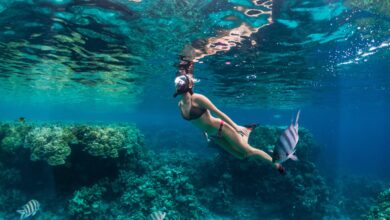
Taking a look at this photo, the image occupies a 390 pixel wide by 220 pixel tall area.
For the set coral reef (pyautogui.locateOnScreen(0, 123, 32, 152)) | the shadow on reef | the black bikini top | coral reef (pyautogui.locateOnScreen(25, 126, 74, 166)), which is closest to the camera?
the black bikini top

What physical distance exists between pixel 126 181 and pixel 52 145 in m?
4.10

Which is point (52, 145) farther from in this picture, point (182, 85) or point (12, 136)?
point (182, 85)

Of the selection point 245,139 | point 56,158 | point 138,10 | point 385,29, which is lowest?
point 56,158

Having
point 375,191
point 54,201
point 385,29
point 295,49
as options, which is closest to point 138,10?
point 295,49

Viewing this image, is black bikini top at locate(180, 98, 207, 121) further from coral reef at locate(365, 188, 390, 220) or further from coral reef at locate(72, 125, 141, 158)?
coral reef at locate(365, 188, 390, 220)

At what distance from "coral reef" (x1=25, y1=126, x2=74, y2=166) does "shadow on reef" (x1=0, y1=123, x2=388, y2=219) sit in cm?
2

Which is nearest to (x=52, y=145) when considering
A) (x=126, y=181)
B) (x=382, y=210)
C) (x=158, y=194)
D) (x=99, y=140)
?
(x=99, y=140)

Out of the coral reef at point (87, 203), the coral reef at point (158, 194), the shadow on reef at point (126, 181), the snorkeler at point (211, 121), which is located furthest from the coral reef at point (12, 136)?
the snorkeler at point (211, 121)

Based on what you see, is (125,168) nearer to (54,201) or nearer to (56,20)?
(54,201)

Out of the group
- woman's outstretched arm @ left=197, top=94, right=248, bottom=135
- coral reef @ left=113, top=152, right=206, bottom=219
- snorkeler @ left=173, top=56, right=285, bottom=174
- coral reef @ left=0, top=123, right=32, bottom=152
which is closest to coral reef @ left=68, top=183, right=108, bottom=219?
coral reef @ left=113, top=152, right=206, bottom=219

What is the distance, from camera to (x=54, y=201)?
1264 cm

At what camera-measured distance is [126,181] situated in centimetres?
1289

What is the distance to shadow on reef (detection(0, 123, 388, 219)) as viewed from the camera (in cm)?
1130

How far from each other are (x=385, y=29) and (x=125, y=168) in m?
Answer: 15.3
